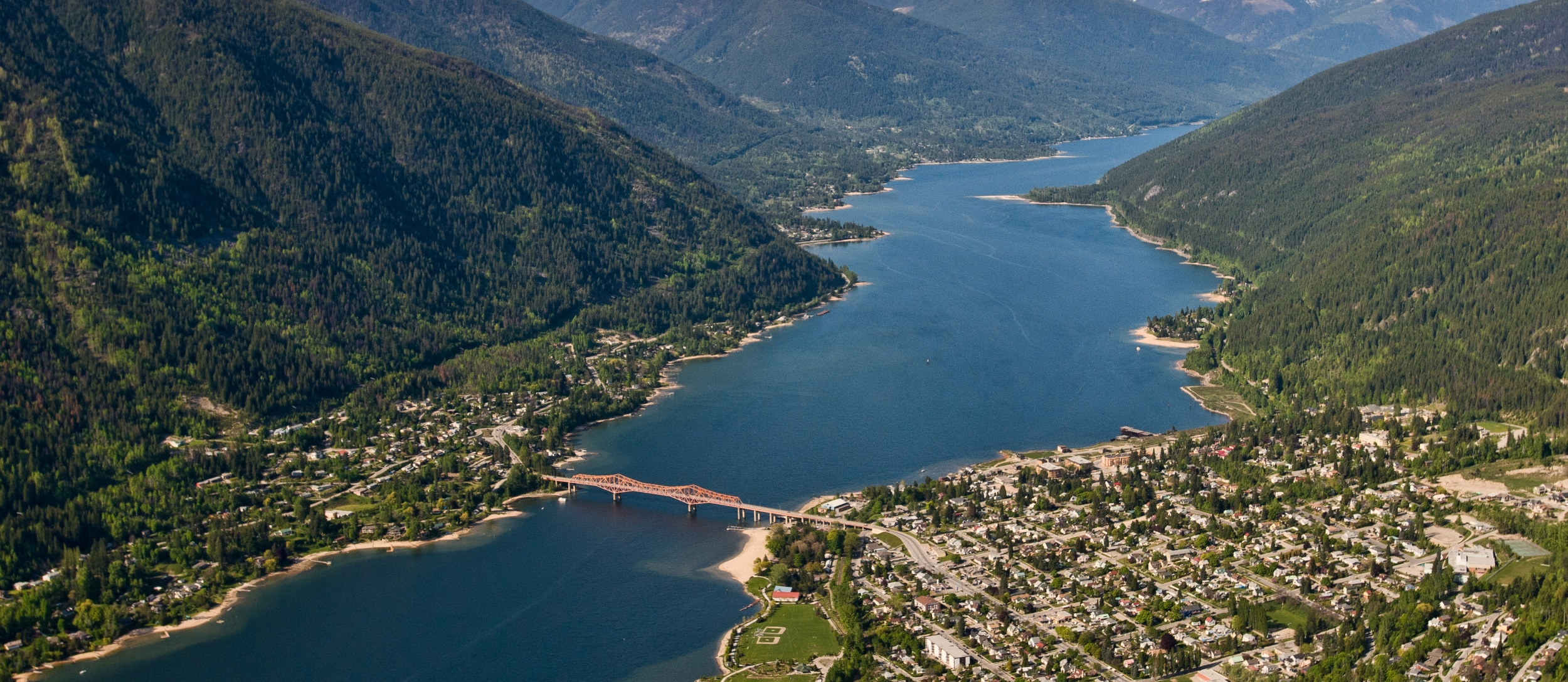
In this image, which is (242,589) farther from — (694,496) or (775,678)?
(775,678)

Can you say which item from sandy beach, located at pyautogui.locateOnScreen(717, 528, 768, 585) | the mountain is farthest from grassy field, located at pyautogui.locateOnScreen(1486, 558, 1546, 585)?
sandy beach, located at pyautogui.locateOnScreen(717, 528, 768, 585)

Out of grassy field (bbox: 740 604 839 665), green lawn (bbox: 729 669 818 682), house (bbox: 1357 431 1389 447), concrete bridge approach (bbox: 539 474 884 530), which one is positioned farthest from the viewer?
house (bbox: 1357 431 1389 447)

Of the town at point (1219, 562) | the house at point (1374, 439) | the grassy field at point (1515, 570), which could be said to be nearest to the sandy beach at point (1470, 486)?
the town at point (1219, 562)

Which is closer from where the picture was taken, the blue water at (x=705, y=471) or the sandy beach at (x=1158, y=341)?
the blue water at (x=705, y=471)

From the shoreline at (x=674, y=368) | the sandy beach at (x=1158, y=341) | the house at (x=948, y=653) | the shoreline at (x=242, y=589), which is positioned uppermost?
the sandy beach at (x=1158, y=341)

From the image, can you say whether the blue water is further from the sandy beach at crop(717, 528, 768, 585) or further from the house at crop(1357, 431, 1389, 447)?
the house at crop(1357, 431, 1389, 447)

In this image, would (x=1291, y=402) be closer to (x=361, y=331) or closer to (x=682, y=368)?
(x=682, y=368)

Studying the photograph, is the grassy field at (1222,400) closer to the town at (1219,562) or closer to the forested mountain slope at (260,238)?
the town at (1219,562)
